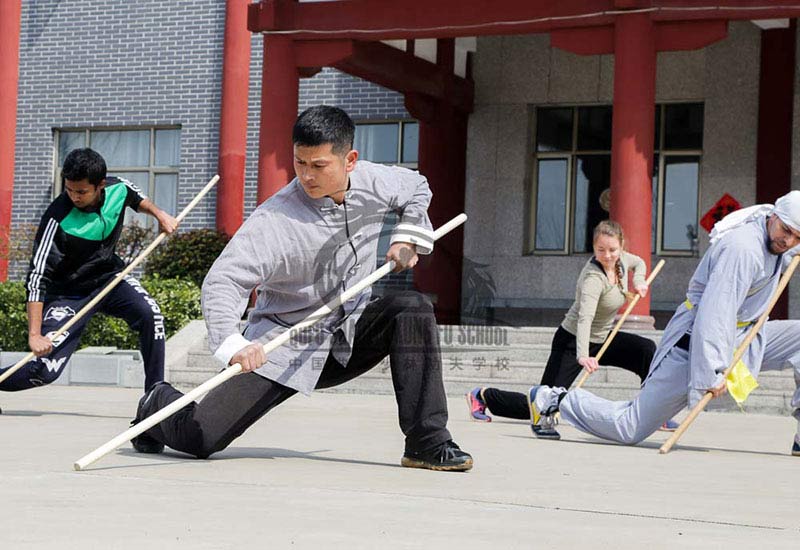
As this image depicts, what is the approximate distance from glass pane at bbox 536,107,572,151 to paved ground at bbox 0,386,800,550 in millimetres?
9203

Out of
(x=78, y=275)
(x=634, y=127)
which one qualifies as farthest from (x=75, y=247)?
(x=634, y=127)

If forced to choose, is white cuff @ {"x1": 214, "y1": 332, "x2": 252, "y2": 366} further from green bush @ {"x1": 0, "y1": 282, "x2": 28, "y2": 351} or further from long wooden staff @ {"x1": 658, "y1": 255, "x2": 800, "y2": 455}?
green bush @ {"x1": 0, "y1": 282, "x2": 28, "y2": 351}

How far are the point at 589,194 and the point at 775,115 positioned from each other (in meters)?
2.35

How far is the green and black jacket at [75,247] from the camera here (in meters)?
7.71

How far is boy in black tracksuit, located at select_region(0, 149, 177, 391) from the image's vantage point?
7672mm

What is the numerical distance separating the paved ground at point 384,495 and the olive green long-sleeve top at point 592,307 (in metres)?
0.80

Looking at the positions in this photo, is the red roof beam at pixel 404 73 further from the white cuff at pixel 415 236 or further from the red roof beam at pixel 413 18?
the white cuff at pixel 415 236

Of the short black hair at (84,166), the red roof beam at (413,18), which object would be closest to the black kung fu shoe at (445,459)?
the short black hair at (84,166)

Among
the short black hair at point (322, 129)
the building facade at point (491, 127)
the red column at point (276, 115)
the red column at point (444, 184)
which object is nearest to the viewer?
the short black hair at point (322, 129)

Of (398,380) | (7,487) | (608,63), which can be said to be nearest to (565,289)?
(608,63)

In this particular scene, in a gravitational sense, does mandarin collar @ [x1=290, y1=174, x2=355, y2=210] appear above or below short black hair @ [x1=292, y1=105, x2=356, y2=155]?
below

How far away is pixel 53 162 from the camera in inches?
749

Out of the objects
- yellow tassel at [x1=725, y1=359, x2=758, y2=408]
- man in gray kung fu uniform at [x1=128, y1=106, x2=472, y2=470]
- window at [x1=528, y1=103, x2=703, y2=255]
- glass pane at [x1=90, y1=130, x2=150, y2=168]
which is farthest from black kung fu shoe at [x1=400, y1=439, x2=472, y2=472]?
glass pane at [x1=90, y1=130, x2=150, y2=168]

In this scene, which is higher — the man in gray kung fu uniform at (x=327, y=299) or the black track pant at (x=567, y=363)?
the man in gray kung fu uniform at (x=327, y=299)
